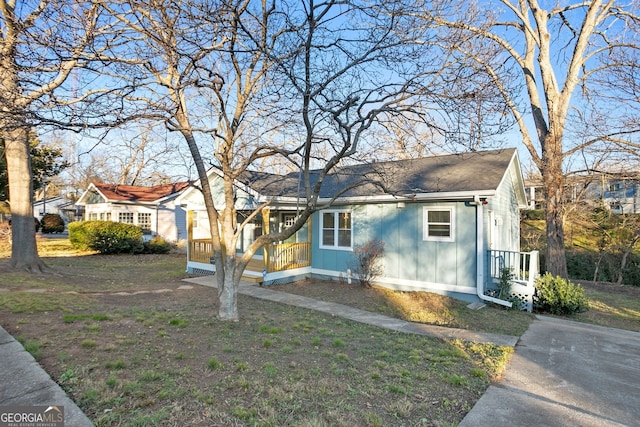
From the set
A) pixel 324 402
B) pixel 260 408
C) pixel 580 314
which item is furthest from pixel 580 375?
pixel 580 314

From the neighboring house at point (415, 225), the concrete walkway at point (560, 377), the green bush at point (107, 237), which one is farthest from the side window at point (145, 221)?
the concrete walkway at point (560, 377)

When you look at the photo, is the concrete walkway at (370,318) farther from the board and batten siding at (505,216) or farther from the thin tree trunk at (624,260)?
the thin tree trunk at (624,260)

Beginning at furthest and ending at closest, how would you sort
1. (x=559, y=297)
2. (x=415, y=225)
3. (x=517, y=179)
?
(x=517, y=179), (x=415, y=225), (x=559, y=297)

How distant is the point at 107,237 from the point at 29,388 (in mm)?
16410

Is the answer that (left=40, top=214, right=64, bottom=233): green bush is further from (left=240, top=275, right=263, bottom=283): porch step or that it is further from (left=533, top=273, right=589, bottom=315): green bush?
(left=533, top=273, right=589, bottom=315): green bush

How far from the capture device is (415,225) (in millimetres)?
9984

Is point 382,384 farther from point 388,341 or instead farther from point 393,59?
point 393,59

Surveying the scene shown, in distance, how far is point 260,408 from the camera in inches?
123

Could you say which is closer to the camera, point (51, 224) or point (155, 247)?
point (155, 247)

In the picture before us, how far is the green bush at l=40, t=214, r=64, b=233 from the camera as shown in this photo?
31.6 metres

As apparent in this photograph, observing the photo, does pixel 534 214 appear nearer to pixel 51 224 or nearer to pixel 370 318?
pixel 370 318

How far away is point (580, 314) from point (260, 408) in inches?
378

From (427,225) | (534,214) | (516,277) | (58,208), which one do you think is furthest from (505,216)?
(58,208)

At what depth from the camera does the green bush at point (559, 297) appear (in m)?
8.75
